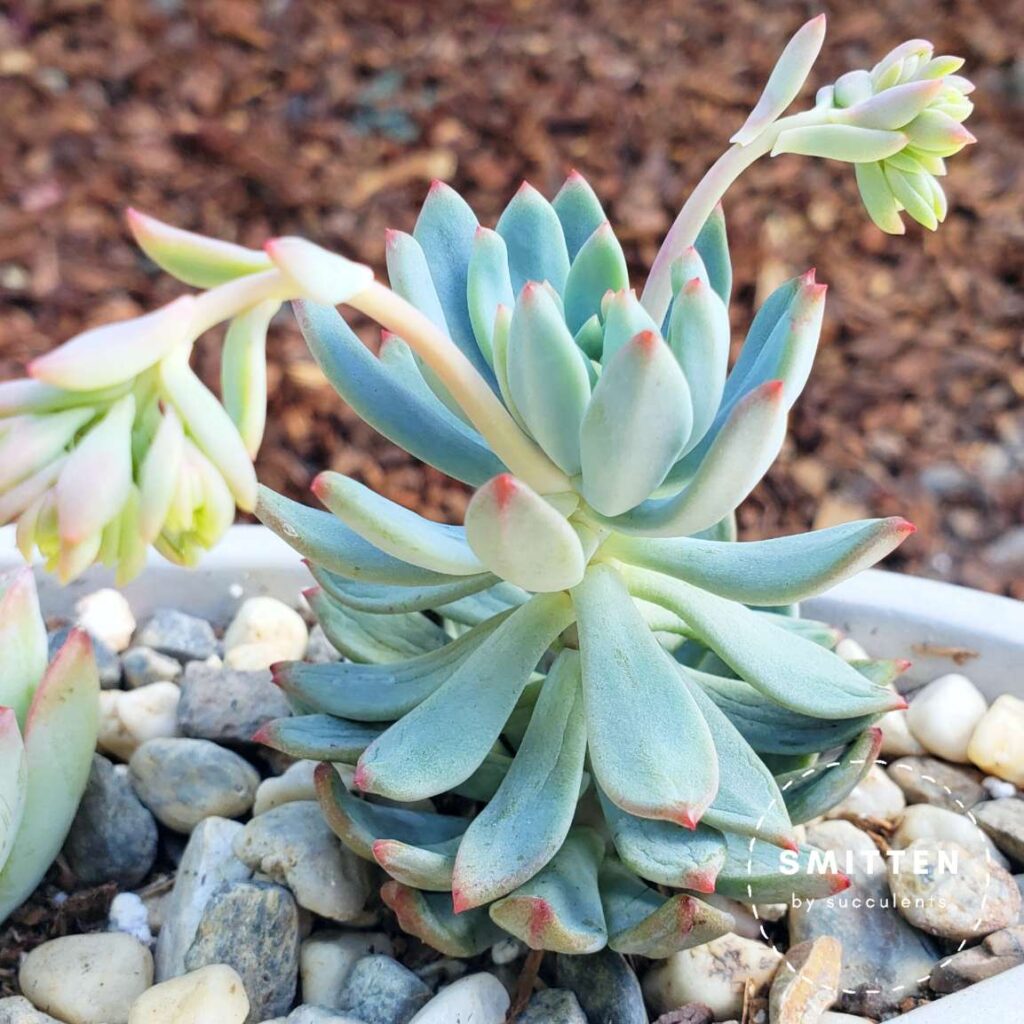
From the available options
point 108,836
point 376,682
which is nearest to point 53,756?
point 108,836

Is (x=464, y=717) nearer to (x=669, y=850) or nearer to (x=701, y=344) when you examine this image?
(x=669, y=850)

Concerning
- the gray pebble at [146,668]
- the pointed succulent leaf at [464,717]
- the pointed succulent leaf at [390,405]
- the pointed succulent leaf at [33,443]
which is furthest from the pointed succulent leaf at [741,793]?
the gray pebble at [146,668]

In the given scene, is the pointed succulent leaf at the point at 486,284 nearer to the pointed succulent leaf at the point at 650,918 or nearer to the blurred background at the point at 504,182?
the pointed succulent leaf at the point at 650,918

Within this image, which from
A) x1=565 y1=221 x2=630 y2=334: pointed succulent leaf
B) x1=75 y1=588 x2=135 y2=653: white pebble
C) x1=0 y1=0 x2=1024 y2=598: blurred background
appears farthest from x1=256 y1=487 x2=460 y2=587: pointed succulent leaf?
x1=0 y1=0 x2=1024 y2=598: blurred background

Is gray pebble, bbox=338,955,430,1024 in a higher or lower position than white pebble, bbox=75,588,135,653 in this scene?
higher

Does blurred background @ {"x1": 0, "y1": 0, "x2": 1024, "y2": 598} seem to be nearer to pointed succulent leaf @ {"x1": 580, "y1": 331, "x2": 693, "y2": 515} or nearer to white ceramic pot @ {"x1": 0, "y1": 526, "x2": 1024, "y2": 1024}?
white ceramic pot @ {"x1": 0, "y1": 526, "x2": 1024, "y2": 1024}
